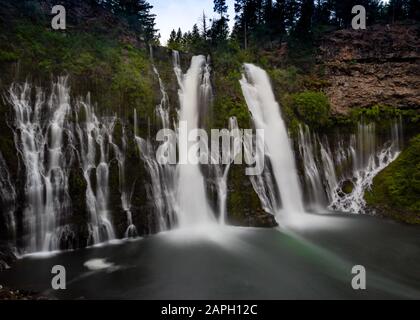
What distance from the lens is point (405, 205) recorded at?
632 inches

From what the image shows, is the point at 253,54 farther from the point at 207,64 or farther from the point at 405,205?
the point at 405,205

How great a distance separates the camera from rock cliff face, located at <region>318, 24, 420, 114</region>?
70.8 ft

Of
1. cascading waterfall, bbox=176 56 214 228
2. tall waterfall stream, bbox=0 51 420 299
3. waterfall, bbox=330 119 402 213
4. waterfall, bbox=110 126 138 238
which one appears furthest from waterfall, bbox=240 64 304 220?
waterfall, bbox=110 126 138 238

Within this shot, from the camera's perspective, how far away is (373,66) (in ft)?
77.3

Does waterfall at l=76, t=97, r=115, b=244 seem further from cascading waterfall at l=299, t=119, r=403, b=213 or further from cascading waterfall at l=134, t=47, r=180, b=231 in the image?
cascading waterfall at l=299, t=119, r=403, b=213

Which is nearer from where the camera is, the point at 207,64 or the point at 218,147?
the point at 218,147

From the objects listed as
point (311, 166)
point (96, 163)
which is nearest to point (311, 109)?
point (311, 166)

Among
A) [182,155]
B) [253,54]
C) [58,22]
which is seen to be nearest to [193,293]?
[182,155]

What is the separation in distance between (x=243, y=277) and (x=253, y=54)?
804 inches

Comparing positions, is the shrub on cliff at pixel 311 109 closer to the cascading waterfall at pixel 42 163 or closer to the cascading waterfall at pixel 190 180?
the cascading waterfall at pixel 190 180

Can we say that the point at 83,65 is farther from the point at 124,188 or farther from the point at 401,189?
the point at 401,189

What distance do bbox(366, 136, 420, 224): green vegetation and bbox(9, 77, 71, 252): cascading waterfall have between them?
50.6 ft

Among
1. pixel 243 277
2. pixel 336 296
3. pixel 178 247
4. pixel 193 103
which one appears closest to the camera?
pixel 336 296

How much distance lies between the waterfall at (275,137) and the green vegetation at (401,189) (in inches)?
172
